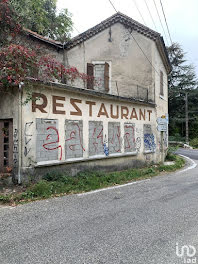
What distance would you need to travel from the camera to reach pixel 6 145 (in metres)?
7.19

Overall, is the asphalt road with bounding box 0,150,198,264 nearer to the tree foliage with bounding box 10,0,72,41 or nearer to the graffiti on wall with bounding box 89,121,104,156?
the graffiti on wall with bounding box 89,121,104,156

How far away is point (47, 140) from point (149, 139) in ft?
21.8

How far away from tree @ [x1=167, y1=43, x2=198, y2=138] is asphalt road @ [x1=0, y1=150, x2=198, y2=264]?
3015cm

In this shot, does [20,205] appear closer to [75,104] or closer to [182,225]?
[182,225]

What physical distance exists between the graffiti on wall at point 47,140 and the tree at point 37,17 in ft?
12.4

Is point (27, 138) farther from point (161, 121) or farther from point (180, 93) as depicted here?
point (180, 93)

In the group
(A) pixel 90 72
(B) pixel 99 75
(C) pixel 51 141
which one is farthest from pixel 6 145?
(B) pixel 99 75

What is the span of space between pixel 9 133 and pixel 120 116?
5148 mm

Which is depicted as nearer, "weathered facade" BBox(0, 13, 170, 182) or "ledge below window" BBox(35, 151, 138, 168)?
"weathered facade" BBox(0, 13, 170, 182)

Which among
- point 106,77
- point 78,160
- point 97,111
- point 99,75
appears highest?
point 99,75

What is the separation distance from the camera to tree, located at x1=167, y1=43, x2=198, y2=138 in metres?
33.8

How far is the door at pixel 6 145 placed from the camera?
707 cm

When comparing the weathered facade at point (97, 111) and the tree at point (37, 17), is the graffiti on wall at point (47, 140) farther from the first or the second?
the tree at point (37, 17)

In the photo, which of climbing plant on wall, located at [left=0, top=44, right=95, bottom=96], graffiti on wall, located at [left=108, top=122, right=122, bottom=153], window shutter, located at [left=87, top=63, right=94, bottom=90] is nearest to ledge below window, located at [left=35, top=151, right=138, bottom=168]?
graffiti on wall, located at [left=108, top=122, right=122, bottom=153]
